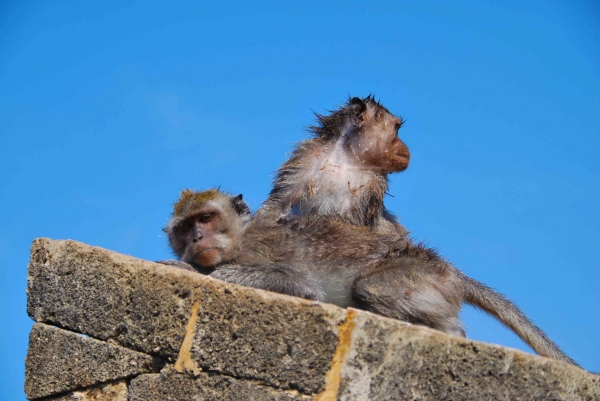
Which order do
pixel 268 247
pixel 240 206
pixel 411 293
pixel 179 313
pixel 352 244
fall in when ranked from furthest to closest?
pixel 240 206 < pixel 268 247 < pixel 352 244 < pixel 411 293 < pixel 179 313

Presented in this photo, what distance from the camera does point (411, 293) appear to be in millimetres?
5133

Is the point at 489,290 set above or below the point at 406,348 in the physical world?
above

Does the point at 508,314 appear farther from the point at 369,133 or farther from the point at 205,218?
the point at 205,218

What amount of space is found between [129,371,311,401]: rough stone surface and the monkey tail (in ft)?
12.0

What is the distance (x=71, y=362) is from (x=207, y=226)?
2.27m

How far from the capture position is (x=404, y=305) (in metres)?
5.09

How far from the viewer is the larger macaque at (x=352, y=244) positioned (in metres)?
5.17

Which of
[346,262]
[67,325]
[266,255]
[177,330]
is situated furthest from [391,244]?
[67,325]

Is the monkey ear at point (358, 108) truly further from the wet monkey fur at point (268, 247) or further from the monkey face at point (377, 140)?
the wet monkey fur at point (268, 247)

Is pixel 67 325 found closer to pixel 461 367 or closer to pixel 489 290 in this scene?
pixel 461 367

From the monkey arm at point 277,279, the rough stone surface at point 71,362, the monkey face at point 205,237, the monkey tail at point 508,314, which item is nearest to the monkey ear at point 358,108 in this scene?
the monkey tail at point 508,314

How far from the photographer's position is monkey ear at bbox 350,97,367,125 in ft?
24.7

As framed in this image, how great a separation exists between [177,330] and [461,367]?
161 cm

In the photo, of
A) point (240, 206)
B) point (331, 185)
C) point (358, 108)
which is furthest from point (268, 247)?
point (358, 108)
